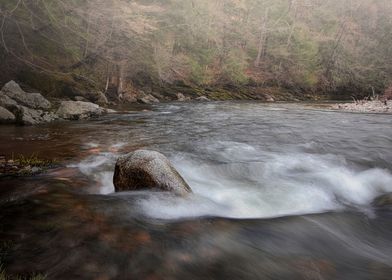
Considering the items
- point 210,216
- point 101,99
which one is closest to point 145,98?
point 101,99

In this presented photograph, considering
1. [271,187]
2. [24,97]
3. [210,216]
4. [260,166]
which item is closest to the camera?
[210,216]

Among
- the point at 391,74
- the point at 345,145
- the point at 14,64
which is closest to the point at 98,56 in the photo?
the point at 14,64

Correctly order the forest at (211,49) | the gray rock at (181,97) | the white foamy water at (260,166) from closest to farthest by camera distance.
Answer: the white foamy water at (260,166) → the forest at (211,49) → the gray rock at (181,97)

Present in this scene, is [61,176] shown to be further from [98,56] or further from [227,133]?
[98,56]

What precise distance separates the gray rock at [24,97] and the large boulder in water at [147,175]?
9887mm

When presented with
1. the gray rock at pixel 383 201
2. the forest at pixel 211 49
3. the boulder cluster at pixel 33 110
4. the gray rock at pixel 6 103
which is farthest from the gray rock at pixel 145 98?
the gray rock at pixel 383 201

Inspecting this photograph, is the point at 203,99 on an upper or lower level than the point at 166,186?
lower

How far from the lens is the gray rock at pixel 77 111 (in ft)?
38.4

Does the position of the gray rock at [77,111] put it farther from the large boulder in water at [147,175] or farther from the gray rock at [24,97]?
the large boulder in water at [147,175]

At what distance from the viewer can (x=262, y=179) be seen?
18.7ft

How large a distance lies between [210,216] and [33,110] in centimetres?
926

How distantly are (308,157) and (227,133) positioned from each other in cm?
319

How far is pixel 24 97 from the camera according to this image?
515 inches

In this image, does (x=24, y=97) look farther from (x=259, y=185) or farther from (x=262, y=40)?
(x=262, y=40)
